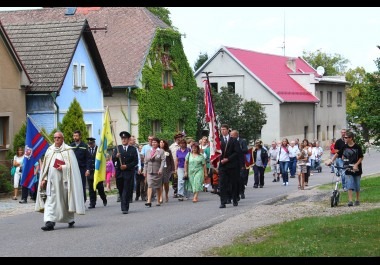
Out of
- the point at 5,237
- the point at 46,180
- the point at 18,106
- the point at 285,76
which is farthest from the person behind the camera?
the point at 285,76

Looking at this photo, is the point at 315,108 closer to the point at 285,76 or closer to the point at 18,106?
the point at 285,76

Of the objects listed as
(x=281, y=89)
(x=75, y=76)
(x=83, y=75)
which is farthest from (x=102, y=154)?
(x=281, y=89)

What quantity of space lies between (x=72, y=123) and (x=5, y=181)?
7.54m

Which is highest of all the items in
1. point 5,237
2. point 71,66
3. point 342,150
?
point 71,66

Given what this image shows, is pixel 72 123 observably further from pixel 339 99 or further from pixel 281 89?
pixel 339 99

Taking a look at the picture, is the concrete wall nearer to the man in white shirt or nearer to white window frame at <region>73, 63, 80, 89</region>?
white window frame at <region>73, 63, 80, 89</region>

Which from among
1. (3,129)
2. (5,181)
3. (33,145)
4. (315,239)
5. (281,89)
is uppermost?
(281,89)

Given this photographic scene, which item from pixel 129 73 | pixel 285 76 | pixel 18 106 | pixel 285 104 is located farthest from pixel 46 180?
pixel 285 76

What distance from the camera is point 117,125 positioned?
49.5 m

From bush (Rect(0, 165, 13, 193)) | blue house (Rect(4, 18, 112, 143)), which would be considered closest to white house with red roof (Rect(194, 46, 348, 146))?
blue house (Rect(4, 18, 112, 143))

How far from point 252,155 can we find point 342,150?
36.4 feet

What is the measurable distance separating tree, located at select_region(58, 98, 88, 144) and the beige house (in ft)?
→ 5.38

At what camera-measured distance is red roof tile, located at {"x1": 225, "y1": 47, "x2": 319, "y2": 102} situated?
68375 millimetres

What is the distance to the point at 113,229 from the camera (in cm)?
1681
